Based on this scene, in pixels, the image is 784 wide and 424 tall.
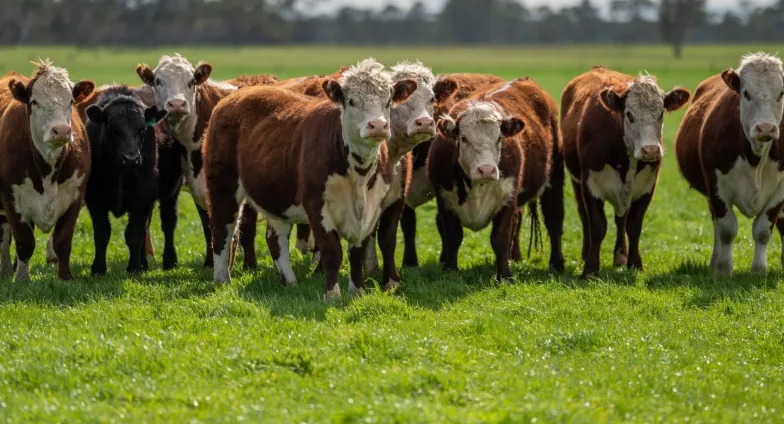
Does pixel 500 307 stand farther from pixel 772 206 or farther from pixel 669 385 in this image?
pixel 772 206

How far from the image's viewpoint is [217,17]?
11169 cm

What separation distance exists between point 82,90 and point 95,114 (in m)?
0.58

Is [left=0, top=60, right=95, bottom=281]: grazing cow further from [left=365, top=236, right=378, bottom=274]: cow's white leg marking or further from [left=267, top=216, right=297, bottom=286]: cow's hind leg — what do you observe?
[left=365, top=236, right=378, bottom=274]: cow's white leg marking

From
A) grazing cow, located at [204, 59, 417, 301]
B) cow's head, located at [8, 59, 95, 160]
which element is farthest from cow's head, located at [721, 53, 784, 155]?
cow's head, located at [8, 59, 95, 160]

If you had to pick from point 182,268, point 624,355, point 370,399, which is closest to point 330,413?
point 370,399

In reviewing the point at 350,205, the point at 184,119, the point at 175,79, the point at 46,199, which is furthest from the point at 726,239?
the point at 46,199

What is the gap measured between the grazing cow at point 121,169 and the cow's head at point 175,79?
0.81m

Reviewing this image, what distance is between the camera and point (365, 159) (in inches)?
348

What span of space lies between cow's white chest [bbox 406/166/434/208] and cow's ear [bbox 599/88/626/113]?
196 cm

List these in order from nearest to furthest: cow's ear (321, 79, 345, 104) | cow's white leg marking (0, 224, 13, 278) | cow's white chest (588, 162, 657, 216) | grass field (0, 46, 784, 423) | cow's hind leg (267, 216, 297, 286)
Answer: grass field (0, 46, 784, 423), cow's ear (321, 79, 345, 104), cow's hind leg (267, 216, 297, 286), cow's white leg marking (0, 224, 13, 278), cow's white chest (588, 162, 657, 216)

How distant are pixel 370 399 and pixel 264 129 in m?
4.31

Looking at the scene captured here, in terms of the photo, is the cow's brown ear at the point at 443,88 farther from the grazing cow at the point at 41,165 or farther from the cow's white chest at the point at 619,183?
the grazing cow at the point at 41,165

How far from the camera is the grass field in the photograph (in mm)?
6074

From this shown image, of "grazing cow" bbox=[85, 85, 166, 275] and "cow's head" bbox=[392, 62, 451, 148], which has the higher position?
"cow's head" bbox=[392, 62, 451, 148]
